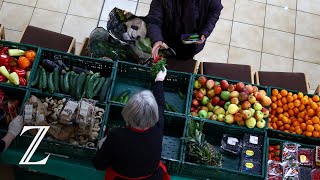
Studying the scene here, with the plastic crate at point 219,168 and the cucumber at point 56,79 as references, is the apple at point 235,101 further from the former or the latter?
the cucumber at point 56,79

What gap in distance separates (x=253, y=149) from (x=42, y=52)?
8.12ft

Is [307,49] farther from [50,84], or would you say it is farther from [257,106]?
[50,84]

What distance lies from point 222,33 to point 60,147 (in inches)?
134

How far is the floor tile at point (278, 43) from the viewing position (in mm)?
6420

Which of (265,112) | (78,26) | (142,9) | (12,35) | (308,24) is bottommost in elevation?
(265,112)

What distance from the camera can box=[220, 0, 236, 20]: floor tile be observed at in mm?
6613

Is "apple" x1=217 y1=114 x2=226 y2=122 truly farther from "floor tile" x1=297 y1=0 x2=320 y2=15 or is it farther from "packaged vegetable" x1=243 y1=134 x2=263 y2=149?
"floor tile" x1=297 y1=0 x2=320 y2=15

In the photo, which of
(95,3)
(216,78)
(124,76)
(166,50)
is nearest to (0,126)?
(124,76)

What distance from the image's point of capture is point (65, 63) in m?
4.61

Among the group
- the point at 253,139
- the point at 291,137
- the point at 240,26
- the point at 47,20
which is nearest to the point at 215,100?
the point at 253,139

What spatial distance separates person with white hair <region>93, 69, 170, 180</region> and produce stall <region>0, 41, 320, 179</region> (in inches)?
36.6

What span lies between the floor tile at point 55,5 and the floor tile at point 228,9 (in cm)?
243

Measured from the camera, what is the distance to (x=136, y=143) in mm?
2975

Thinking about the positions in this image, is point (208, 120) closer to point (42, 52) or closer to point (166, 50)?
point (166, 50)
